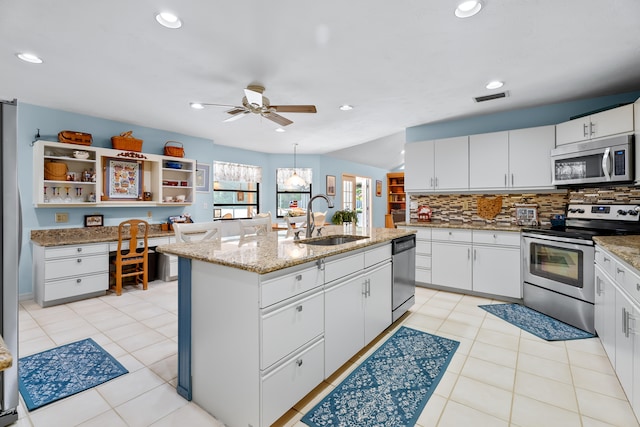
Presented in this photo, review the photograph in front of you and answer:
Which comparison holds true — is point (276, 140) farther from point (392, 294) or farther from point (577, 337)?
point (577, 337)

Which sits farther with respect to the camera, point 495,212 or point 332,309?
point 495,212

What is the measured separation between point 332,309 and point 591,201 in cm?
340

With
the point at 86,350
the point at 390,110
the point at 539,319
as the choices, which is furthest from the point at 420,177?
the point at 86,350

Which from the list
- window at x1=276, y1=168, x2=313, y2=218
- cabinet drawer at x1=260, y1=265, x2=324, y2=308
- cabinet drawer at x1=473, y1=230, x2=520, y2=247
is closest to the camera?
cabinet drawer at x1=260, y1=265, x2=324, y2=308

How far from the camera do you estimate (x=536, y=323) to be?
3053 millimetres

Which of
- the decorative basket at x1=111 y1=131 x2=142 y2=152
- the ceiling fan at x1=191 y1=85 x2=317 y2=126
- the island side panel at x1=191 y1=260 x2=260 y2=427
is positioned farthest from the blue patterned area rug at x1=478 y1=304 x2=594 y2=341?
the decorative basket at x1=111 y1=131 x2=142 y2=152

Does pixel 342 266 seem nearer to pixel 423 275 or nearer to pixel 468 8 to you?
pixel 468 8

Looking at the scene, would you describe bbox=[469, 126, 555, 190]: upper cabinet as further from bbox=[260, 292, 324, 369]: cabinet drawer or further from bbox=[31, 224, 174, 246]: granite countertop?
bbox=[31, 224, 174, 246]: granite countertop

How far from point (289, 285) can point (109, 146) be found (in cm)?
417

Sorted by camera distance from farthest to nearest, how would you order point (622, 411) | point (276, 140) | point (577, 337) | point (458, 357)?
point (276, 140) < point (577, 337) < point (458, 357) < point (622, 411)

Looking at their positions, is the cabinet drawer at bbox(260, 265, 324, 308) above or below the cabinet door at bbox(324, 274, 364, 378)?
above

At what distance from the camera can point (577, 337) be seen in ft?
8.96

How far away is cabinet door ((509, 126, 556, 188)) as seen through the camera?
3598 mm

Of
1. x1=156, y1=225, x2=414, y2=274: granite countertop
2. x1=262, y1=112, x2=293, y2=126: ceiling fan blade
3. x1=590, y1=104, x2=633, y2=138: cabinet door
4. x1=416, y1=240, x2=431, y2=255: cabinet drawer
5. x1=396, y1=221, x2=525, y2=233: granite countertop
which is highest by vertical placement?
x1=262, y1=112, x2=293, y2=126: ceiling fan blade
